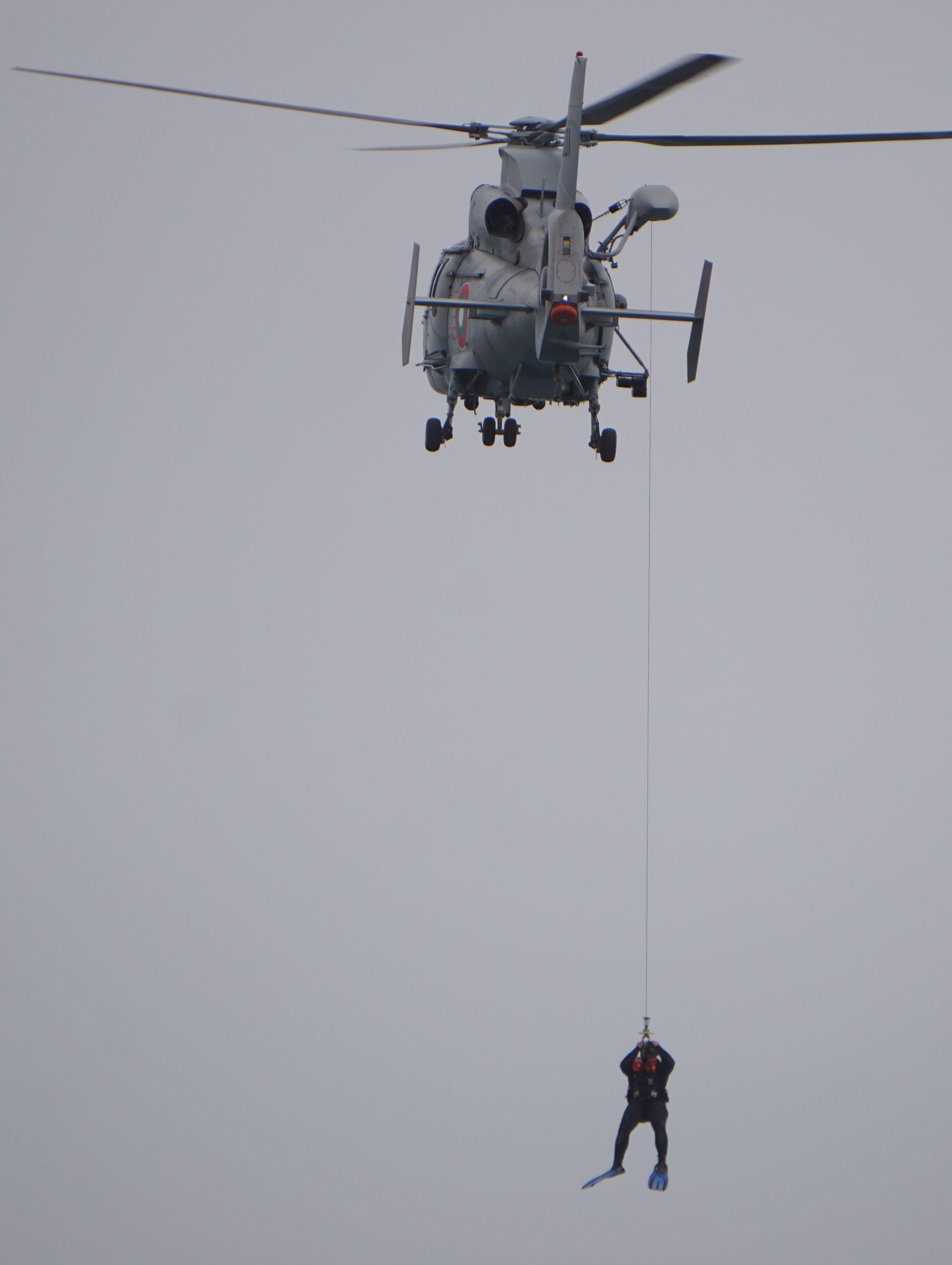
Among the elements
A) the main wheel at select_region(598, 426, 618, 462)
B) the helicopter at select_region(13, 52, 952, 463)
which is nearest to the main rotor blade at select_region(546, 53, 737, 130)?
the helicopter at select_region(13, 52, 952, 463)

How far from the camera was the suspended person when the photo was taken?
46.2 feet

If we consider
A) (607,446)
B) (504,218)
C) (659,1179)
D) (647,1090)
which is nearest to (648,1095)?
(647,1090)

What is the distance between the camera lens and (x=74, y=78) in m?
12.5

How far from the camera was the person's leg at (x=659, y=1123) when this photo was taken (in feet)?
46.5

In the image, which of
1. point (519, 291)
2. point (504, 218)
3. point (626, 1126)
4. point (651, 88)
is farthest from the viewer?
point (626, 1126)

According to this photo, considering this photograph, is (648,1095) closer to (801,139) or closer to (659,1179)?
(659,1179)

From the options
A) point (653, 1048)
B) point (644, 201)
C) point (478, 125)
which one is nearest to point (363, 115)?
point (478, 125)

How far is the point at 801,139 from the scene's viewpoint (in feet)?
41.9

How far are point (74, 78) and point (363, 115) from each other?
6.62 ft

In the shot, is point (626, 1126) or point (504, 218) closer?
point (504, 218)

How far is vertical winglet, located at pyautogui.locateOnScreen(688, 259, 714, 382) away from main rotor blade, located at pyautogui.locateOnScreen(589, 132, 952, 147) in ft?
2.81

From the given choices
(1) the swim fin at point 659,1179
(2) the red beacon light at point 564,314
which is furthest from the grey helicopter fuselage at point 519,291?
(1) the swim fin at point 659,1179

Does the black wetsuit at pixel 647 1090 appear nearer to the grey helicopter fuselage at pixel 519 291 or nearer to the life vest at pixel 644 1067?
the life vest at pixel 644 1067

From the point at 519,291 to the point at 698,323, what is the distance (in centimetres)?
133
